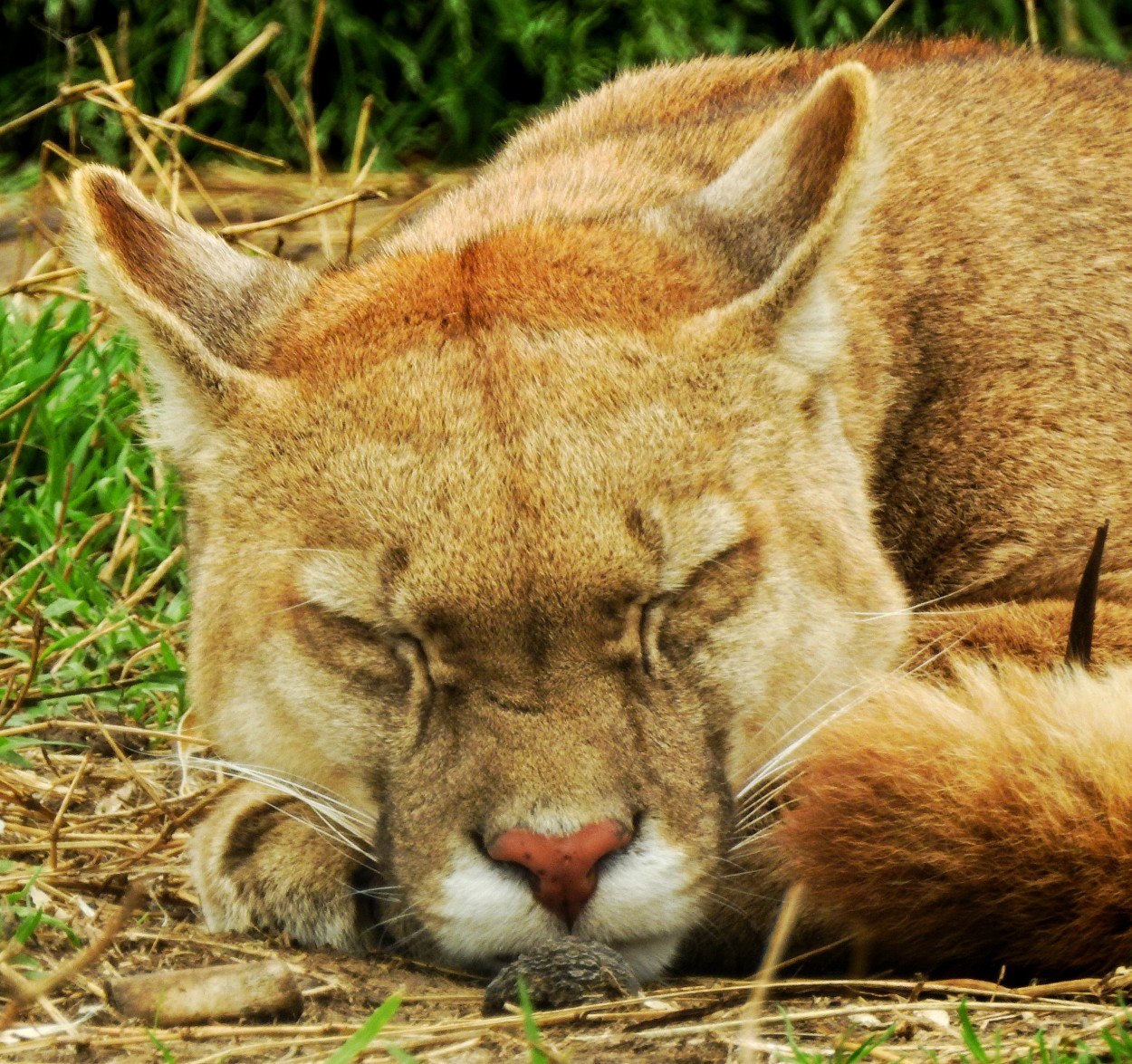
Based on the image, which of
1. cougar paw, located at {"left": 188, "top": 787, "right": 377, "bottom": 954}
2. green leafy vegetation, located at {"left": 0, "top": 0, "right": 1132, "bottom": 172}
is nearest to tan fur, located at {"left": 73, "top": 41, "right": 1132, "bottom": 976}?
cougar paw, located at {"left": 188, "top": 787, "right": 377, "bottom": 954}

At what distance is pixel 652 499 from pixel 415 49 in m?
6.11

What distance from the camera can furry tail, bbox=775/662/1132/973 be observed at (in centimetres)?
317

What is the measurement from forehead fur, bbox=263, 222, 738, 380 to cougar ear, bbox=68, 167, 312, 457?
0.35ft

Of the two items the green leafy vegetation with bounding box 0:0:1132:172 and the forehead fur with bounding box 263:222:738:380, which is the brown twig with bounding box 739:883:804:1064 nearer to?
the forehead fur with bounding box 263:222:738:380

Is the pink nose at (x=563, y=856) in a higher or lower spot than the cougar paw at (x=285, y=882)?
higher

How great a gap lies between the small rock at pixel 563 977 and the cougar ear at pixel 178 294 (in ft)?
4.71

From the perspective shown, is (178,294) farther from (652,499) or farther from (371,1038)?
(371,1038)

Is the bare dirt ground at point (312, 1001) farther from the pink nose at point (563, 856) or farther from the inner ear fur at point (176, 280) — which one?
the inner ear fur at point (176, 280)

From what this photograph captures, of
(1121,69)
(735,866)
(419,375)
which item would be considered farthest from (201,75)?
(735,866)

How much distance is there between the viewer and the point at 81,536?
5.68 metres

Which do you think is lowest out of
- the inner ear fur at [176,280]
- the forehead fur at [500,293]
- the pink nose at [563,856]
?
the pink nose at [563,856]

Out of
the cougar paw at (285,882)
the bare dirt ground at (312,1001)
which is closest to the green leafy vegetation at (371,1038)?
the bare dirt ground at (312,1001)

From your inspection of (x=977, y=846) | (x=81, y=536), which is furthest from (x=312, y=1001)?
(x=81, y=536)

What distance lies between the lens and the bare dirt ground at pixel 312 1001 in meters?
2.96
